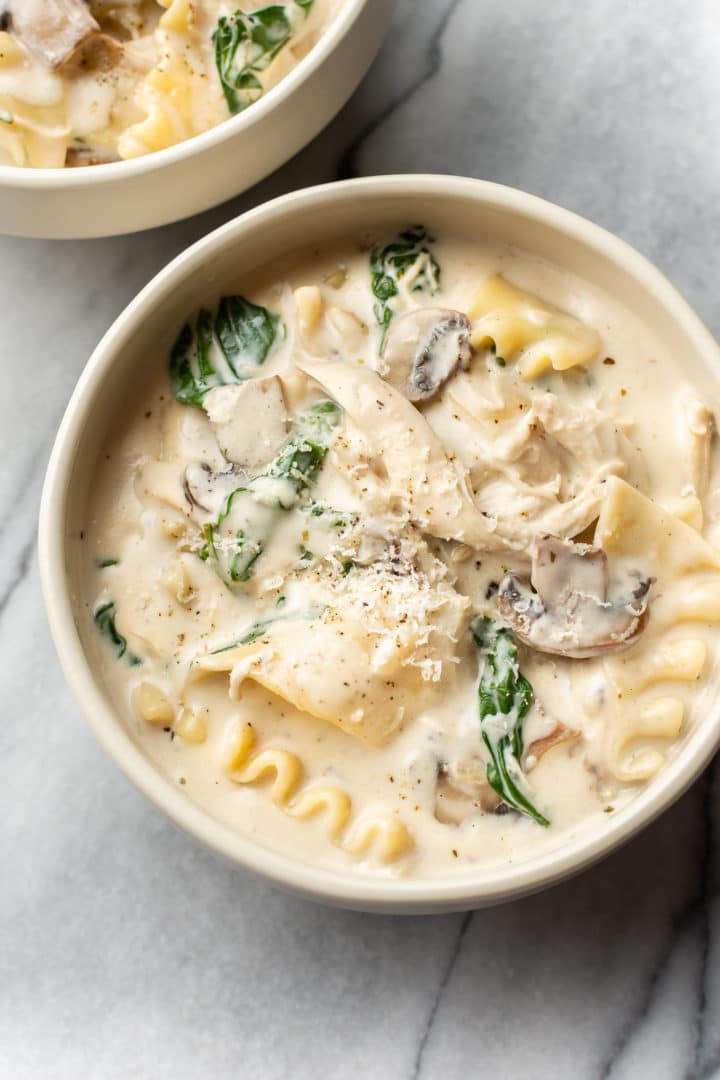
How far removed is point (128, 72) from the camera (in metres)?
2.96

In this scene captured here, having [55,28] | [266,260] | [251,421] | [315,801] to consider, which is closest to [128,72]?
[55,28]

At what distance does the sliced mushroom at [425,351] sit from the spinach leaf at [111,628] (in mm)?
750

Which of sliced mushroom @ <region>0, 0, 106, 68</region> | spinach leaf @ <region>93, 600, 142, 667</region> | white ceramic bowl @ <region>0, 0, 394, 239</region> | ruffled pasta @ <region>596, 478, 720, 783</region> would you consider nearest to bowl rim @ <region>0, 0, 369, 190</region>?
white ceramic bowl @ <region>0, 0, 394, 239</region>

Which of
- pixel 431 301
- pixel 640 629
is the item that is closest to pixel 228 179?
pixel 431 301

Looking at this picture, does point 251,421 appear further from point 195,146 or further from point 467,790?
point 467,790

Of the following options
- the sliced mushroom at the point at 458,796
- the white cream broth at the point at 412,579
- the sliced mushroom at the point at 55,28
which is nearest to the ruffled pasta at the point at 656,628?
the white cream broth at the point at 412,579

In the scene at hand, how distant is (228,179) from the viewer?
2.84 metres

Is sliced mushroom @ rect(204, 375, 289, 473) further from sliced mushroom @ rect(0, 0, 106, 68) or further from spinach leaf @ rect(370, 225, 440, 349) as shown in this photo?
sliced mushroom @ rect(0, 0, 106, 68)

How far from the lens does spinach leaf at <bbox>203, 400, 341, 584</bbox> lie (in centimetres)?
258

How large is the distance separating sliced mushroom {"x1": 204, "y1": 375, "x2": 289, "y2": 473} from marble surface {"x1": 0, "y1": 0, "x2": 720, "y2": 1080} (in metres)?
0.70

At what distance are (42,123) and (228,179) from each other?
472 millimetres

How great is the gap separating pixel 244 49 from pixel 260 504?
1.10m

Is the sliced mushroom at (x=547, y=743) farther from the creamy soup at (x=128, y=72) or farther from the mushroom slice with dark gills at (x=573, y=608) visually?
the creamy soup at (x=128, y=72)

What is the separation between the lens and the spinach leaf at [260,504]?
2.58 m
